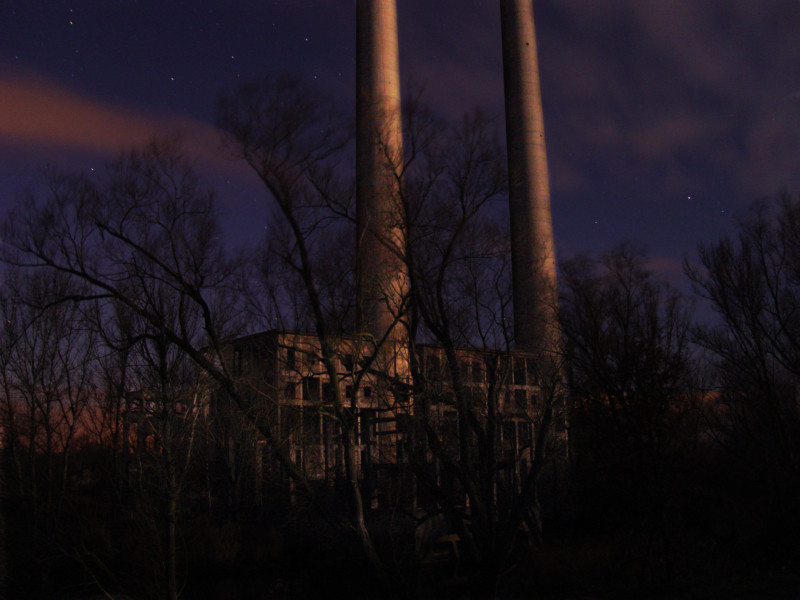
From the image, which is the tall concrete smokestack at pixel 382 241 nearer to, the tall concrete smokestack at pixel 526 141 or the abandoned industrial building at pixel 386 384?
the abandoned industrial building at pixel 386 384

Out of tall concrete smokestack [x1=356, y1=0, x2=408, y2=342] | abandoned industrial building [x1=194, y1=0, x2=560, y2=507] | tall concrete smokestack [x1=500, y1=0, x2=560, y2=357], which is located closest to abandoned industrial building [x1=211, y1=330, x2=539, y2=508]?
abandoned industrial building [x1=194, y1=0, x2=560, y2=507]

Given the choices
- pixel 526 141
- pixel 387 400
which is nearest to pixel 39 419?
pixel 387 400

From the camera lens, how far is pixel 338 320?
1853 centimetres

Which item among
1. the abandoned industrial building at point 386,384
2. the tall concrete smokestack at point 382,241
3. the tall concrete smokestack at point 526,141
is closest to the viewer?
the abandoned industrial building at point 386,384

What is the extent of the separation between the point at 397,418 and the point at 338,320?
2.85 m

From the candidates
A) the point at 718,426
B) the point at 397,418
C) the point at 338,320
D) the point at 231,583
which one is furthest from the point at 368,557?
the point at 718,426

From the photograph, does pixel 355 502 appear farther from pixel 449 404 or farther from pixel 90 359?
pixel 90 359

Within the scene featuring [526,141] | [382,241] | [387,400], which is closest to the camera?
[382,241]

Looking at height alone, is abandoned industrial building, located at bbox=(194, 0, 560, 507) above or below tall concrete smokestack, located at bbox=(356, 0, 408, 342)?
below

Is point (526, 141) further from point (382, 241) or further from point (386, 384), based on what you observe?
point (386, 384)

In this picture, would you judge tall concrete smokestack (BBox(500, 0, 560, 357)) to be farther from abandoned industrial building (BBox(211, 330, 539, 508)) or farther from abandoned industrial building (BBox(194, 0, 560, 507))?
abandoned industrial building (BBox(211, 330, 539, 508))

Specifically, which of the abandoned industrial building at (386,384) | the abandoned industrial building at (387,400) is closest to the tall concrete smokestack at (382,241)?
the abandoned industrial building at (386,384)

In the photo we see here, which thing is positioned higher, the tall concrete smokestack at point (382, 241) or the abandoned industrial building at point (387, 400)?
the tall concrete smokestack at point (382, 241)

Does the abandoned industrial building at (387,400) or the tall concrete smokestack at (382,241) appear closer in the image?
the abandoned industrial building at (387,400)
